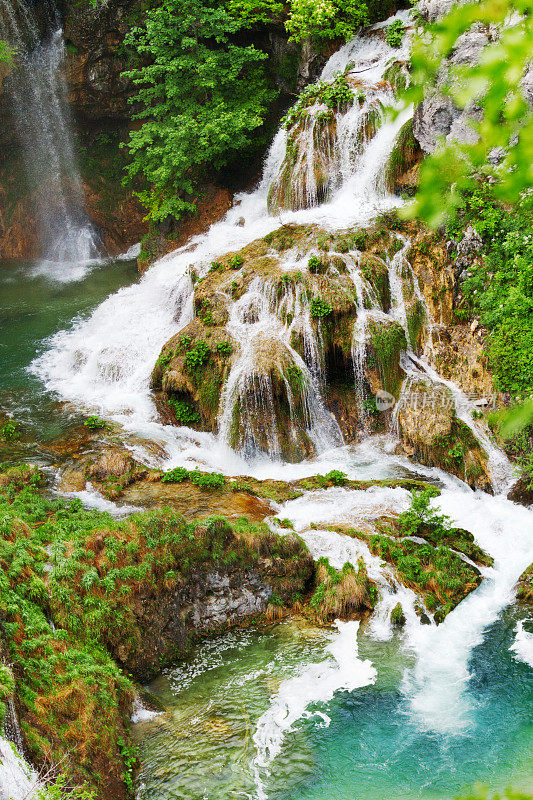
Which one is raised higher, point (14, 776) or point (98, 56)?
point (98, 56)

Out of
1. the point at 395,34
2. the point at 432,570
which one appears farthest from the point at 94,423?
the point at 395,34

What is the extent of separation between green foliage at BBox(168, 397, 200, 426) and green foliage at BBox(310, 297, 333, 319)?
9.91 feet

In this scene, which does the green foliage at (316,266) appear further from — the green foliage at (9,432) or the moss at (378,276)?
the green foliage at (9,432)

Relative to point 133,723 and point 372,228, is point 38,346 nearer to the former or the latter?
point 372,228

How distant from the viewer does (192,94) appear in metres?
16.8

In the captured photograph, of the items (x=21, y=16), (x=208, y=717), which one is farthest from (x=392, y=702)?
(x=21, y=16)

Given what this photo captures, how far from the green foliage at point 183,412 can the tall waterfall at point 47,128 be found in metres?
11.8

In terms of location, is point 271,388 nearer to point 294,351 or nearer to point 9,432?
point 294,351

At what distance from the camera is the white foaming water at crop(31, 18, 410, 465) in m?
12.0

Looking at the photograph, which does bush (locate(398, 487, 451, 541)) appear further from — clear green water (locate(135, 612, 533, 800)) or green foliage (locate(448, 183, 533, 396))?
green foliage (locate(448, 183, 533, 396))

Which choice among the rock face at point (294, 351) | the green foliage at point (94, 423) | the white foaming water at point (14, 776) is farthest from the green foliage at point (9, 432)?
the white foaming water at point (14, 776)

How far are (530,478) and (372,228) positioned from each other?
6.05 m

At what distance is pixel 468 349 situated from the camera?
10695 mm

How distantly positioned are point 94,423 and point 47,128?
45.8 ft
